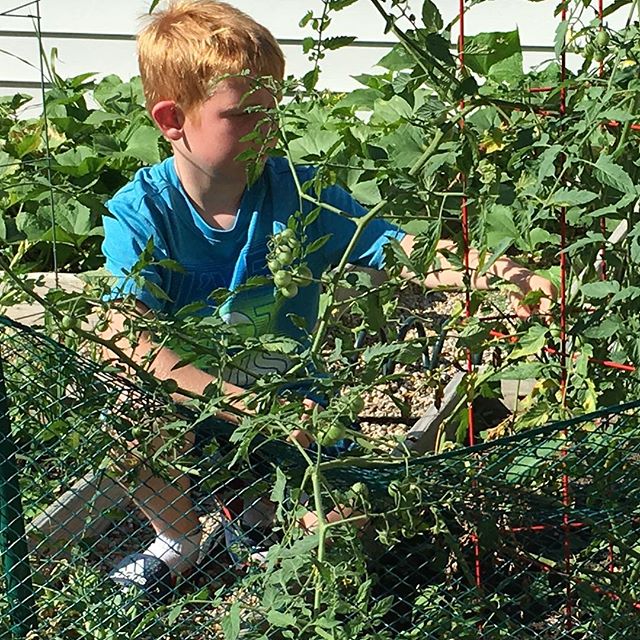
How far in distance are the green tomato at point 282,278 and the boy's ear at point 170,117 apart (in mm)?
974

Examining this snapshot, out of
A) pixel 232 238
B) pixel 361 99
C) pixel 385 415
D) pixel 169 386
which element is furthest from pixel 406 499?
pixel 361 99

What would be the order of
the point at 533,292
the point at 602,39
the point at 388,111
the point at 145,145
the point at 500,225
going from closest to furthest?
1. the point at 602,39
2. the point at 500,225
3. the point at 533,292
4. the point at 145,145
5. the point at 388,111

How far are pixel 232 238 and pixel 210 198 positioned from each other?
112mm

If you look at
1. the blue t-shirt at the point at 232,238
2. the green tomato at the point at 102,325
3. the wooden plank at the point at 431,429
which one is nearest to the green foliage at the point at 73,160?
the blue t-shirt at the point at 232,238

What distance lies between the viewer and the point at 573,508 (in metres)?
2.04

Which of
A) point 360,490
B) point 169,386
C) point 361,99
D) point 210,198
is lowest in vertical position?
point 360,490

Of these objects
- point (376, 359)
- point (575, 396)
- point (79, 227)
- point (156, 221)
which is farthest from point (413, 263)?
point (79, 227)

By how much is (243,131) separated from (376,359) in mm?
906

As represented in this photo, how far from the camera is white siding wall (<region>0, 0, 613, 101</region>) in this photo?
5.36 m

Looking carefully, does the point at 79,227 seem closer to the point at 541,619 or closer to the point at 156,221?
the point at 156,221

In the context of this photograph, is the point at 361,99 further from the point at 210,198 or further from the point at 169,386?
the point at 169,386

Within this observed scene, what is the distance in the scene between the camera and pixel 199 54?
2.72 meters

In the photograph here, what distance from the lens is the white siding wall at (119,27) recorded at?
5.36 metres

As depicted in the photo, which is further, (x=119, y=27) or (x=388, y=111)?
(x=119, y=27)
